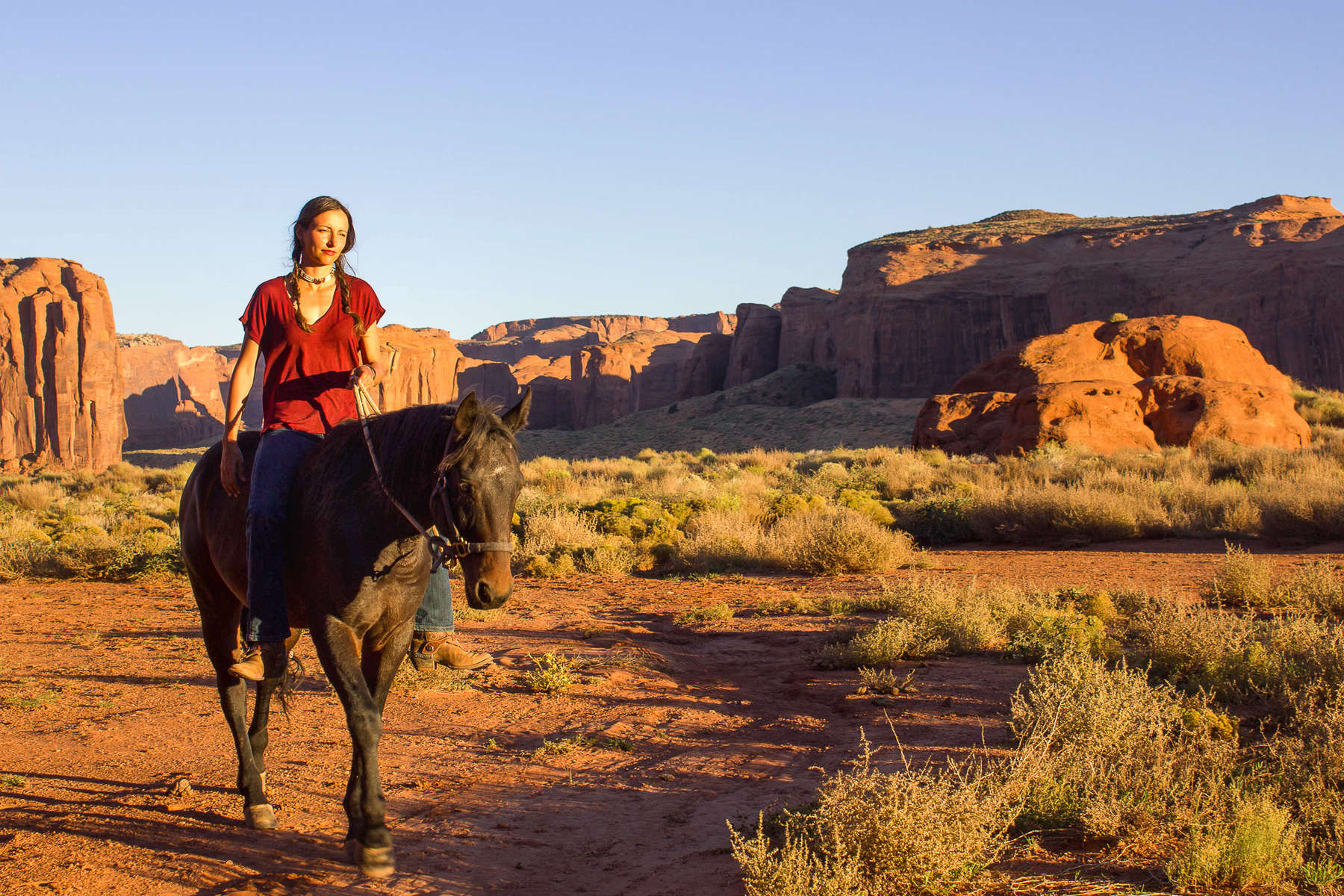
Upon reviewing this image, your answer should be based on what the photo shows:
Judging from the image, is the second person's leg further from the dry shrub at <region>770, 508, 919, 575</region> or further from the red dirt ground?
the dry shrub at <region>770, 508, 919, 575</region>

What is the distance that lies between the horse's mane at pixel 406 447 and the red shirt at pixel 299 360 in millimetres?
313

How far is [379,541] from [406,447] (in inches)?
15.7

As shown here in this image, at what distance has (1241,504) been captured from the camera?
49.1 ft

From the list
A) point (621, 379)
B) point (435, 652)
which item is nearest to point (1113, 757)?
Answer: point (435, 652)

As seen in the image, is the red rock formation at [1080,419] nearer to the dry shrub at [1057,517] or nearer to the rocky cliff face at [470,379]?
the dry shrub at [1057,517]

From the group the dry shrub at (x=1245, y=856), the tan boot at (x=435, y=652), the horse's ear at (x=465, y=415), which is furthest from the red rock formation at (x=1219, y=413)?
the horse's ear at (x=465, y=415)

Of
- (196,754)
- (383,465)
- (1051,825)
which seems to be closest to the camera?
(383,465)

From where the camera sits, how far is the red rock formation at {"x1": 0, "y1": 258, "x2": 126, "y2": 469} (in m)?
73.4

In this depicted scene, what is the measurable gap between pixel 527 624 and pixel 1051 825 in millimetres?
6694

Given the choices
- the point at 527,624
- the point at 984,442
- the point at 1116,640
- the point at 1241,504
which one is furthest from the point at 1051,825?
the point at 984,442

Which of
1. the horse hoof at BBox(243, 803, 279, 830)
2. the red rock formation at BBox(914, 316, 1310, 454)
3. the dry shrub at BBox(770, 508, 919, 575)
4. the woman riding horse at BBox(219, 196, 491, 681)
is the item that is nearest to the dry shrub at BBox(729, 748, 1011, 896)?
the woman riding horse at BBox(219, 196, 491, 681)

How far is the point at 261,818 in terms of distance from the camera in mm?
4344

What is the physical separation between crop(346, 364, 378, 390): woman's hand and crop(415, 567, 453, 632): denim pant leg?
0.93 m

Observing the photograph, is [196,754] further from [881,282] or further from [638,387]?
[638,387]
